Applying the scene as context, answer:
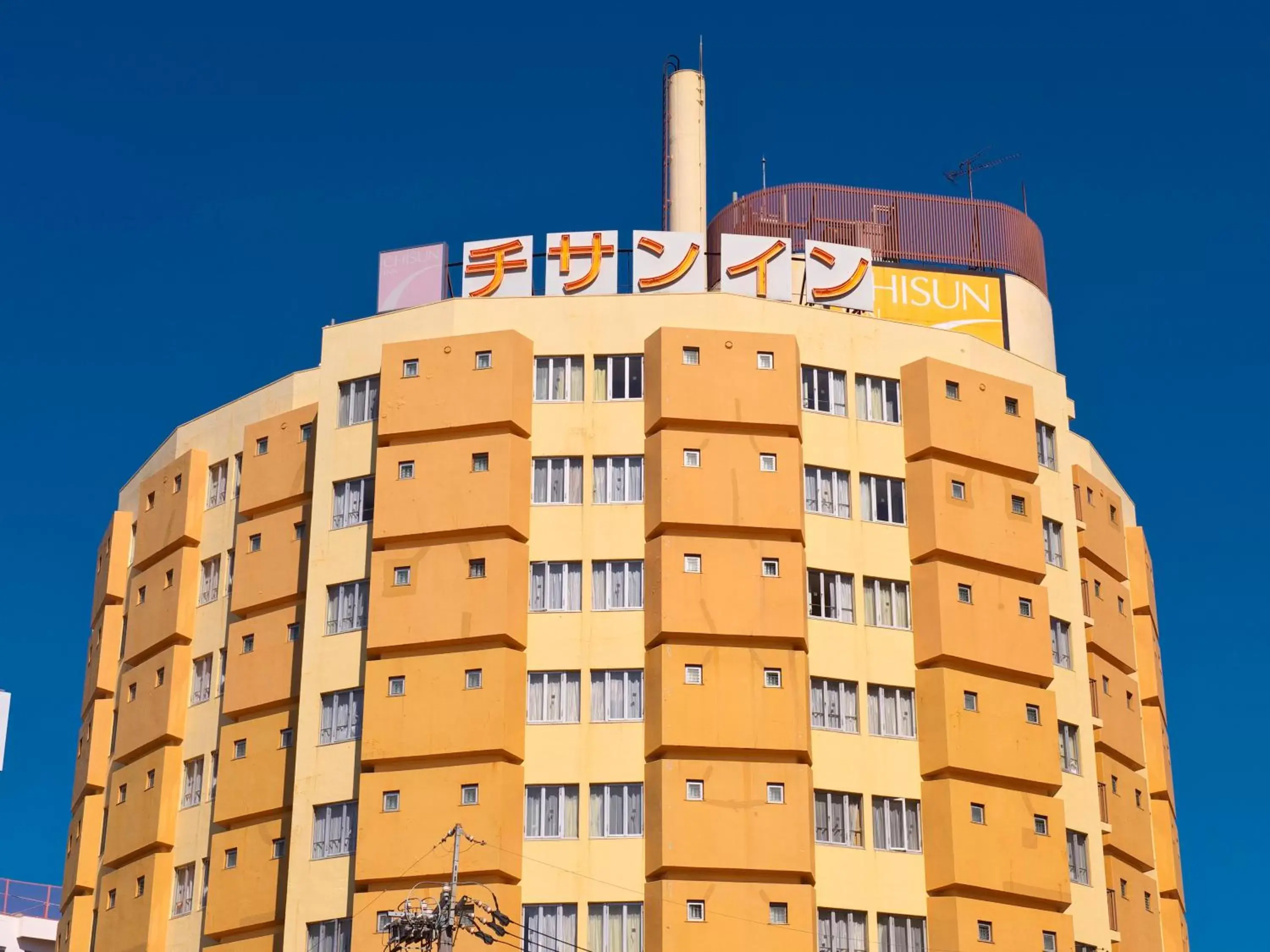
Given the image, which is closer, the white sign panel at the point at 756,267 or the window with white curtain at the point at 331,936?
the window with white curtain at the point at 331,936

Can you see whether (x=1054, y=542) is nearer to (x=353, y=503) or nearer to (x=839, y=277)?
(x=839, y=277)

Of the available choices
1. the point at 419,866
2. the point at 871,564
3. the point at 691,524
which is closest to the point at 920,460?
the point at 871,564

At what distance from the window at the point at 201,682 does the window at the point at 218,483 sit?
22.0 ft

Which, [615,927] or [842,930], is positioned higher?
[842,930]

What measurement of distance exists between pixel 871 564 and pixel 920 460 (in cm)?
481

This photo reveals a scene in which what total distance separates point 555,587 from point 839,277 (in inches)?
714

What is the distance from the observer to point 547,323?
279ft

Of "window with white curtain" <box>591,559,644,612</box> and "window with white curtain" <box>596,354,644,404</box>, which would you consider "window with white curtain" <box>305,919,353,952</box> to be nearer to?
"window with white curtain" <box>591,559,644,612</box>

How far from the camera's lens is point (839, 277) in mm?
88500

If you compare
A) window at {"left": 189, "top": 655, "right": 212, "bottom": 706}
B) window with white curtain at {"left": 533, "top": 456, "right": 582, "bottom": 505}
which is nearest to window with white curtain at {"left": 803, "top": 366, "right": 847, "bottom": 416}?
window with white curtain at {"left": 533, "top": 456, "right": 582, "bottom": 505}

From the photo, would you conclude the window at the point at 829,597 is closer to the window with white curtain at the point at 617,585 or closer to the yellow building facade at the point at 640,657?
the yellow building facade at the point at 640,657

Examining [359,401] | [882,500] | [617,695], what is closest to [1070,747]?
[882,500]

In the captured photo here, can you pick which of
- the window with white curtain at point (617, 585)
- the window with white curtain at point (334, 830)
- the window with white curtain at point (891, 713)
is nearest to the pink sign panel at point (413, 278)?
the window with white curtain at point (617, 585)

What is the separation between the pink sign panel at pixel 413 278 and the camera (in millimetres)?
89188
